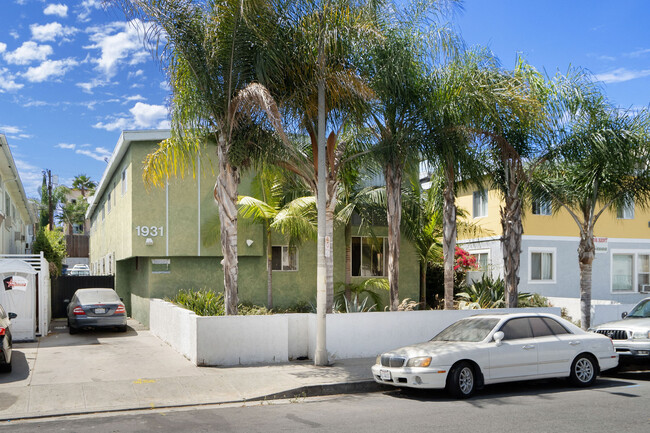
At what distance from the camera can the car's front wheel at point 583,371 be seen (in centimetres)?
1090

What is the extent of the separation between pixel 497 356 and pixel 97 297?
1271 centimetres

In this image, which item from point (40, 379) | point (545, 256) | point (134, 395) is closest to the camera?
point (134, 395)

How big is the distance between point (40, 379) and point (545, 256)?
1896 cm

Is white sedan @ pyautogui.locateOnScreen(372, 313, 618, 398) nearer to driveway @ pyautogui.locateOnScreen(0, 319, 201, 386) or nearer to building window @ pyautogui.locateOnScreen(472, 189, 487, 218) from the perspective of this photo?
driveway @ pyautogui.locateOnScreen(0, 319, 201, 386)

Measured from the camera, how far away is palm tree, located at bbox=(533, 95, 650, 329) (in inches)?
613

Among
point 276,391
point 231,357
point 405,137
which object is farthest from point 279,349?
point 405,137

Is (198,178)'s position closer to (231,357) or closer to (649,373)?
(231,357)

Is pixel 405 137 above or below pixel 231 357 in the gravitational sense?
above

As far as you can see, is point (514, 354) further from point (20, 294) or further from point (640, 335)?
point (20, 294)

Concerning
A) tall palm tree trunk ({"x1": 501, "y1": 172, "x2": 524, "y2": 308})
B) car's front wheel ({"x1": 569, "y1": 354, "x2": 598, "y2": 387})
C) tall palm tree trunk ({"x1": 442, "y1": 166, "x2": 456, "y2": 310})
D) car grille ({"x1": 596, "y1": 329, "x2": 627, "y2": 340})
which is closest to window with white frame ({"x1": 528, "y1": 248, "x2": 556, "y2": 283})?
tall palm tree trunk ({"x1": 501, "y1": 172, "x2": 524, "y2": 308})

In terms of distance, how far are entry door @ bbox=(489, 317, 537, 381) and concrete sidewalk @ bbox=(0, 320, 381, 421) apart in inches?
85.4

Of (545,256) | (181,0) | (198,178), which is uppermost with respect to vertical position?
(181,0)

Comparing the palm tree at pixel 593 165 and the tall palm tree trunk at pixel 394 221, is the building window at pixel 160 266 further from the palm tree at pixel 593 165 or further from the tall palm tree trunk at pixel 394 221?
the palm tree at pixel 593 165

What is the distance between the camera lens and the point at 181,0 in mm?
12477
